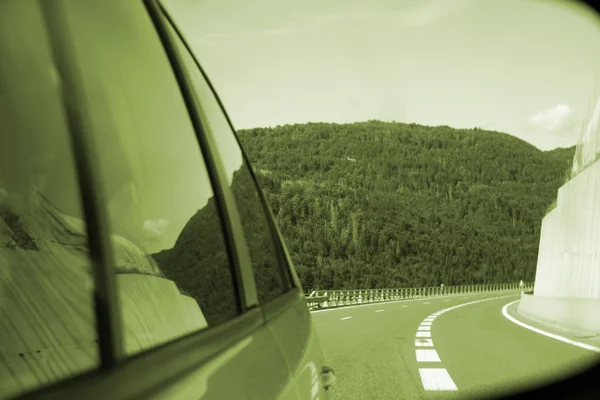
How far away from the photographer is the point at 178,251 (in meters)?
1.95

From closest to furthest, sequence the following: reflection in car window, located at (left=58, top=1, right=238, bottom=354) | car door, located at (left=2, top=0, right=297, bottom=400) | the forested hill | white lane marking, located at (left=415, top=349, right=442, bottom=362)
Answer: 1. car door, located at (left=2, top=0, right=297, bottom=400)
2. reflection in car window, located at (left=58, top=1, right=238, bottom=354)
3. white lane marking, located at (left=415, top=349, right=442, bottom=362)
4. the forested hill

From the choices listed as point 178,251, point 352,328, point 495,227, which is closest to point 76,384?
point 178,251

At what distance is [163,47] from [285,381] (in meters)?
1.18

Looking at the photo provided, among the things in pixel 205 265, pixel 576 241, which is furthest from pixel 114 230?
pixel 576 241

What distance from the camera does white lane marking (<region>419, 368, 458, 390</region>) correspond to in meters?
8.14

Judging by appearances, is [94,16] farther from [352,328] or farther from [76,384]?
[352,328]

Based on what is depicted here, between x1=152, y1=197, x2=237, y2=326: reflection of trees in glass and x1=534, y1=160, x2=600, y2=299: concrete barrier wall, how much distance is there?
846 inches

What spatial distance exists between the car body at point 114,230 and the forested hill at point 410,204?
235 ft

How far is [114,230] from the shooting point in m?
1.46

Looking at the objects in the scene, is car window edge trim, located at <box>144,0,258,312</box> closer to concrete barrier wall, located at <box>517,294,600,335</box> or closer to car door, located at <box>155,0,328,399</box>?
car door, located at <box>155,0,328,399</box>

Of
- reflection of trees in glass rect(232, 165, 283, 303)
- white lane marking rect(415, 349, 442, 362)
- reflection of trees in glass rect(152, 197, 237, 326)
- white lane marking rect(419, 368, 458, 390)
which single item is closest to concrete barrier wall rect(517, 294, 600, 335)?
white lane marking rect(415, 349, 442, 362)

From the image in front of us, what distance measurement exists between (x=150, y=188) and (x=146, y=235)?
6.6 inches

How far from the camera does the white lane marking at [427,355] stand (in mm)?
10866

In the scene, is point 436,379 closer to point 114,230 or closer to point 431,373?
point 431,373
